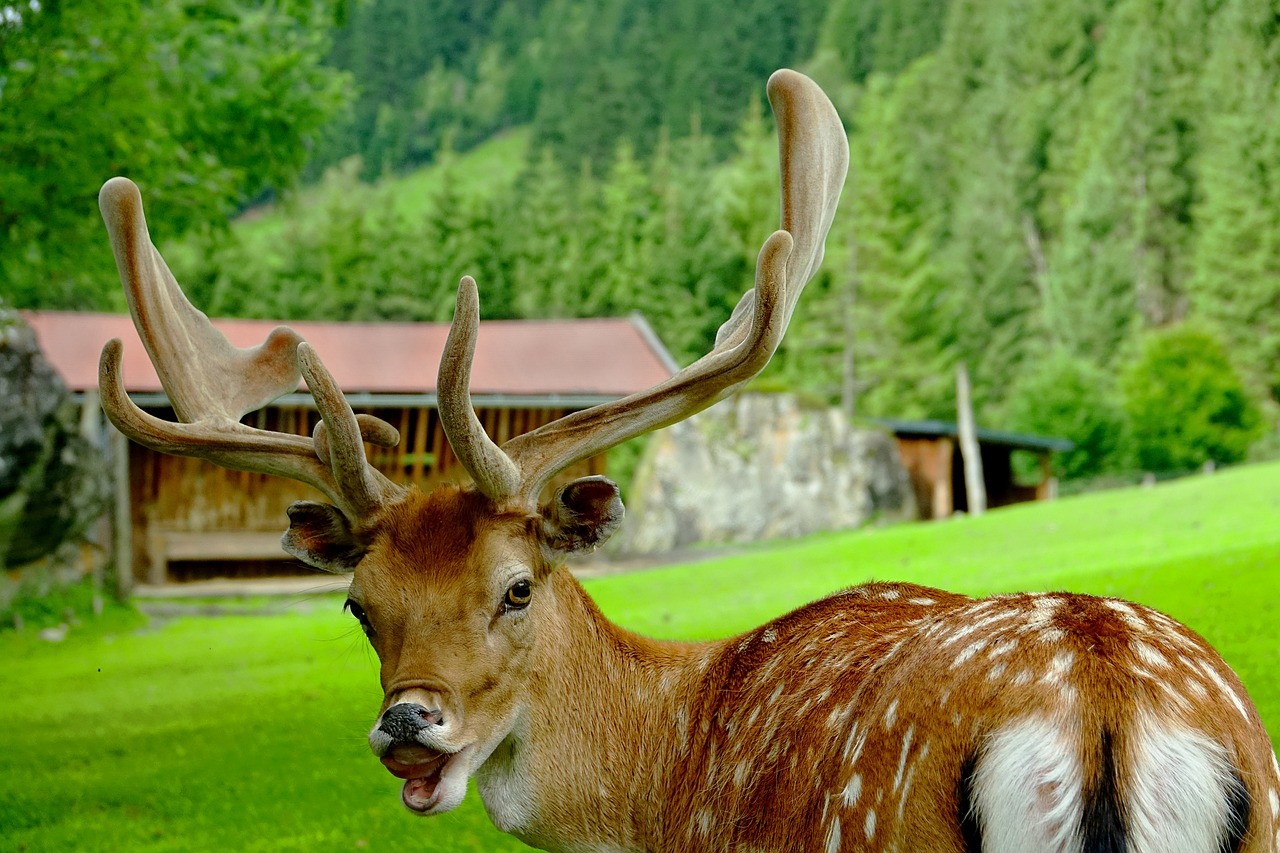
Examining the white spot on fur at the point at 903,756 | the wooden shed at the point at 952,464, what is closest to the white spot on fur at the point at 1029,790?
the white spot on fur at the point at 903,756

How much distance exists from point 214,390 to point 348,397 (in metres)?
19.9

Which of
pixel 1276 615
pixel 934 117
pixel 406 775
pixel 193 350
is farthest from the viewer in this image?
pixel 934 117

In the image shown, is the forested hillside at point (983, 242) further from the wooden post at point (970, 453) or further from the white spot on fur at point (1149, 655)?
the white spot on fur at point (1149, 655)

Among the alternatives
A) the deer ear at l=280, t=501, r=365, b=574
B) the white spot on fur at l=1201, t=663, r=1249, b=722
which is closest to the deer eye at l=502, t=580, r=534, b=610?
the deer ear at l=280, t=501, r=365, b=574

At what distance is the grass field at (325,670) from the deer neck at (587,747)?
1.73ft

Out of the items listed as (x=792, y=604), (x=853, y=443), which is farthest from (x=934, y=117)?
(x=792, y=604)

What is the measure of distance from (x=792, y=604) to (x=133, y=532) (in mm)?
13520

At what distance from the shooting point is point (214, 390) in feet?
14.5

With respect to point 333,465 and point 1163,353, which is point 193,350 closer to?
point 333,465

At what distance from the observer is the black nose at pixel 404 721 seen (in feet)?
9.69

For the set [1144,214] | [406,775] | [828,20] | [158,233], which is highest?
[828,20]

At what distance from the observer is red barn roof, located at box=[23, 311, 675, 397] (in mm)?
23797

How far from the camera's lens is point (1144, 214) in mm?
59969

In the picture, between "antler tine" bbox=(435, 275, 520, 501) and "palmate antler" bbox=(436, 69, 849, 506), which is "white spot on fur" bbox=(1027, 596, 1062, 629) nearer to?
"palmate antler" bbox=(436, 69, 849, 506)
